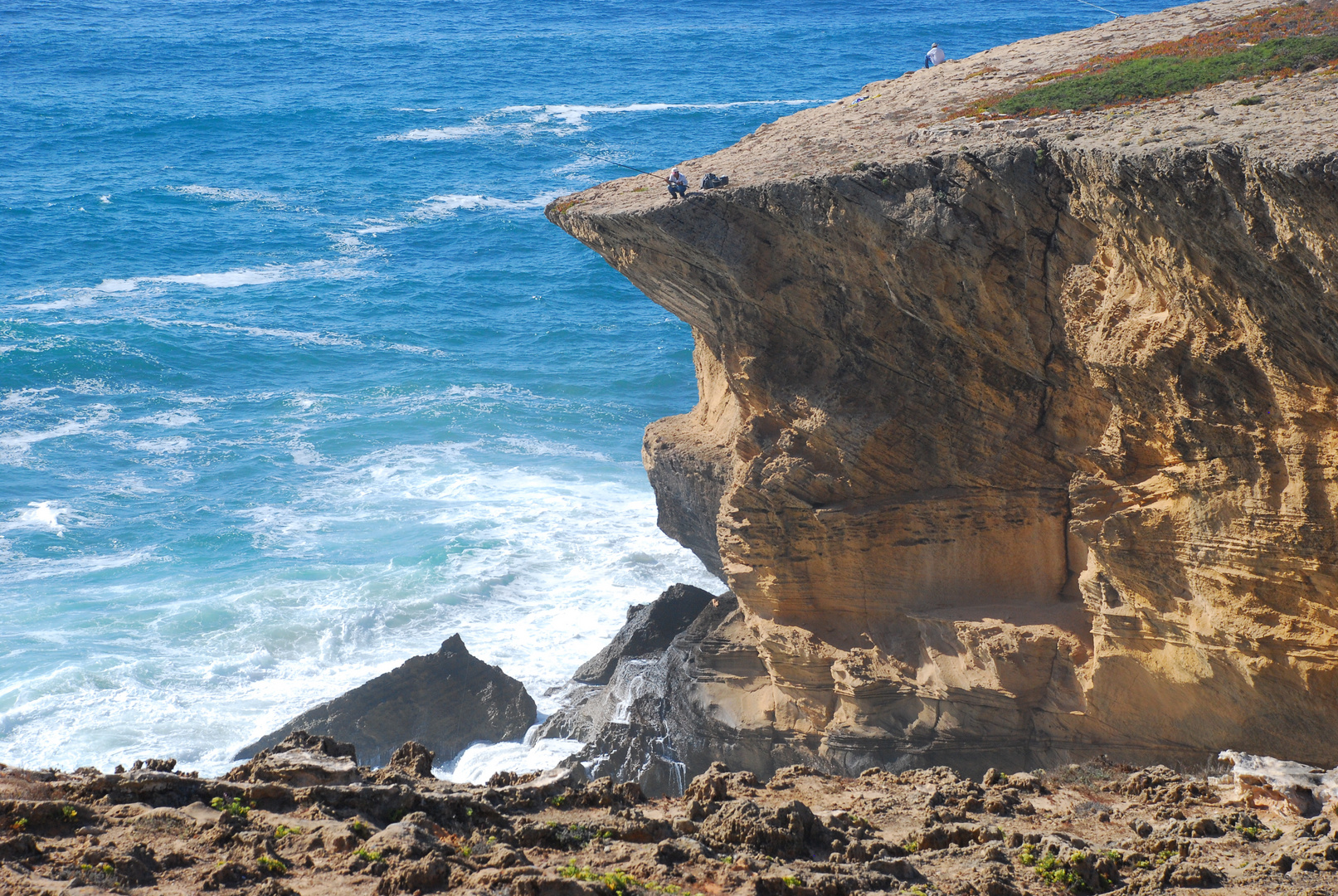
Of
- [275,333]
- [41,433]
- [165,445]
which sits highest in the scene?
[275,333]

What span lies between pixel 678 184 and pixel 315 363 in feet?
108

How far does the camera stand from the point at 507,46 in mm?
102938

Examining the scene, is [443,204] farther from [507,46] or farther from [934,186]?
[934,186]

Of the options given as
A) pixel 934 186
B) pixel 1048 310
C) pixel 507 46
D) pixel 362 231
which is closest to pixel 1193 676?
pixel 1048 310

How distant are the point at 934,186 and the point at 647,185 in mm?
7115

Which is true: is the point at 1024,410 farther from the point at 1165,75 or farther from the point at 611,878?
the point at 611,878

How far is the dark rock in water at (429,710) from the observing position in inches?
957

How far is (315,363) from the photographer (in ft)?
155

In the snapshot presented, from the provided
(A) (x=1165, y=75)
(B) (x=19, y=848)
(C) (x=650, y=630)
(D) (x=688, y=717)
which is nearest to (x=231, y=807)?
(B) (x=19, y=848)

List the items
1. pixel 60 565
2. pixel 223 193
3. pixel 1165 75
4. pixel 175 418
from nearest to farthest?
1. pixel 1165 75
2. pixel 60 565
3. pixel 175 418
4. pixel 223 193

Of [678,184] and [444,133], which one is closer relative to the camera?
[678,184]

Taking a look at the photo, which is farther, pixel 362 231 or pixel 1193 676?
pixel 362 231

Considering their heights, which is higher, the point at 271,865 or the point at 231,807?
the point at 231,807

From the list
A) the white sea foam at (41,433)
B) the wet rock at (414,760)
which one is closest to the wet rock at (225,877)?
the wet rock at (414,760)
